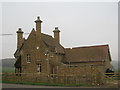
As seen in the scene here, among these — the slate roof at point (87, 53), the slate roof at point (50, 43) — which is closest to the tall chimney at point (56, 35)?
the slate roof at point (50, 43)

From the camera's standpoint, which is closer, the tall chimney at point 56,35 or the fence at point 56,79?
the fence at point 56,79

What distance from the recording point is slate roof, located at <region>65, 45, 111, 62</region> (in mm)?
39656

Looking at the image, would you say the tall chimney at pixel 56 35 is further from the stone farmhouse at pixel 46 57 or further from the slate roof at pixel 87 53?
the slate roof at pixel 87 53

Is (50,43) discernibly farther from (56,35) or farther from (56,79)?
(56,79)

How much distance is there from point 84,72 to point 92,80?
8.36 ft

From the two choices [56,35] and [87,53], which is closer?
[87,53]

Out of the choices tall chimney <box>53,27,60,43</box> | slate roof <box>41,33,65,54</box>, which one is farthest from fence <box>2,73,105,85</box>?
tall chimney <box>53,27,60,43</box>

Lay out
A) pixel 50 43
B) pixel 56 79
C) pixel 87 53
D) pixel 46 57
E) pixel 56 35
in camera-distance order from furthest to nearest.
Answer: pixel 56 35
pixel 87 53
pixel 50 43
pixel 46 57
pixel 56 79

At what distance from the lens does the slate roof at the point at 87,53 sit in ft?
130

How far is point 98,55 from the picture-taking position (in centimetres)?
3978

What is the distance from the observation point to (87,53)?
41812 millimetres

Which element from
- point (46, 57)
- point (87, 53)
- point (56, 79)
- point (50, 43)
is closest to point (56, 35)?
point (50, 43)

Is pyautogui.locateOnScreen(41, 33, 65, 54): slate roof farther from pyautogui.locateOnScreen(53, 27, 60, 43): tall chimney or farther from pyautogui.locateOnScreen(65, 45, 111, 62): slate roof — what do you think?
pyautogui.locateOnScreen(65, 45, 111, 62): slate roof

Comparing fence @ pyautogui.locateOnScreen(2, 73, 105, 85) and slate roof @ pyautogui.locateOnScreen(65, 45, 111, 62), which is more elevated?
slate roof @ pyautogui.locateOnScreen(65, 45, 111, 62)
